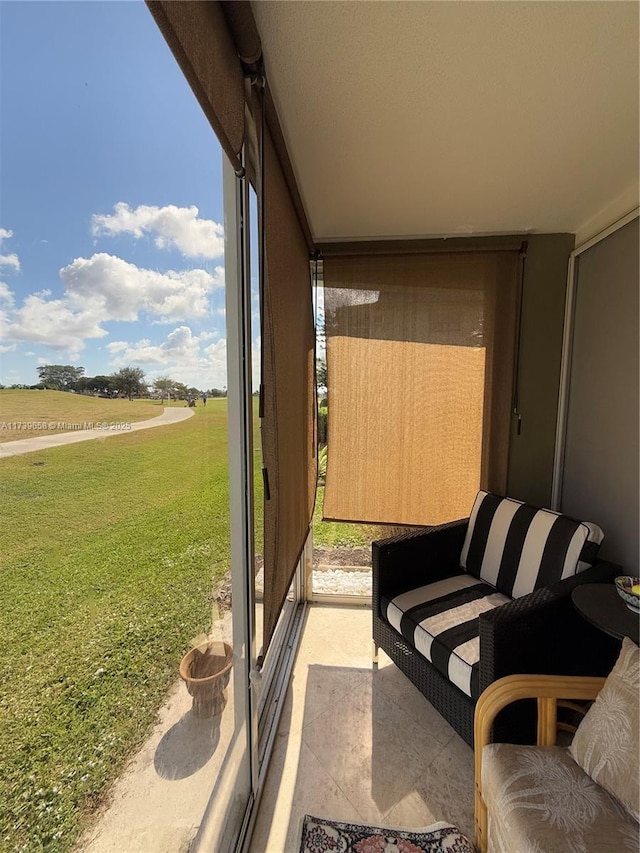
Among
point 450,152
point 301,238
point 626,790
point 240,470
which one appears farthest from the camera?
point 301,238

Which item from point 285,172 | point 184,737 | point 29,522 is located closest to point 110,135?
point 29,522

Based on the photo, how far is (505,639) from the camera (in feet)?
4.13

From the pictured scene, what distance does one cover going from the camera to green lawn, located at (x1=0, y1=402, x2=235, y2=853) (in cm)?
46

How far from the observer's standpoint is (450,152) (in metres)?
1.38

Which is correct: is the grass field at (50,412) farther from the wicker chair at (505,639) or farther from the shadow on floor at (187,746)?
the wicker chair at (505,639)

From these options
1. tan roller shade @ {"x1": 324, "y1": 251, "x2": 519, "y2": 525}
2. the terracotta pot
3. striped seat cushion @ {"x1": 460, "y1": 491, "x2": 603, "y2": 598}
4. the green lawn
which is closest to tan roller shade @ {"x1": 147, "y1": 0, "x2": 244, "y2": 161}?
the green lawn

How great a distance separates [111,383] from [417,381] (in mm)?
1874

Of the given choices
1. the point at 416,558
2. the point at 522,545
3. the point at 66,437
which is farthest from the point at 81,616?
the point at 522,545

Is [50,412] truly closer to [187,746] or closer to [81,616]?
[81,616]

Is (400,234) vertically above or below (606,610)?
above

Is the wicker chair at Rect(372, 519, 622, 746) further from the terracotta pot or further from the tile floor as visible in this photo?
the terracotta pot

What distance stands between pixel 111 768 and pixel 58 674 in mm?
323

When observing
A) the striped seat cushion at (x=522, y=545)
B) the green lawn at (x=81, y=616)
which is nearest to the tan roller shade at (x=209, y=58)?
the green lawn at (x=81, y=616)

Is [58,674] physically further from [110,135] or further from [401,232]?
[401,232]
